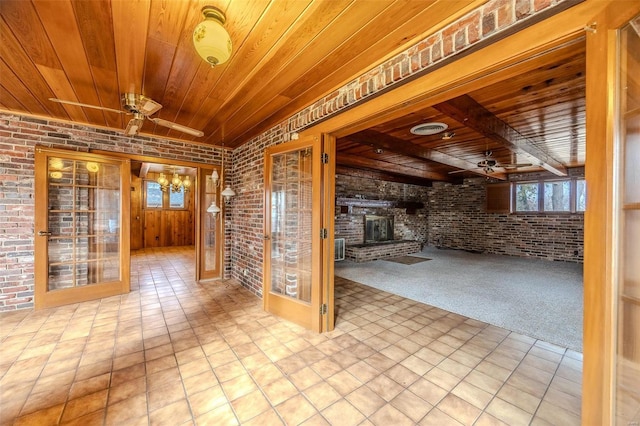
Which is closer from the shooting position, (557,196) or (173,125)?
(173,125)

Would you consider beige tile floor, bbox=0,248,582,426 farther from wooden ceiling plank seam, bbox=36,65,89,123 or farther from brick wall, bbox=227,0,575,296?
wooden ceiling plank seam, bbox=36,65,89,123

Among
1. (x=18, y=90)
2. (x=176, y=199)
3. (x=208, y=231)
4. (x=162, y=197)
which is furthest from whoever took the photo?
(x=176, y=199)

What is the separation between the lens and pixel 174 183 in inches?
310

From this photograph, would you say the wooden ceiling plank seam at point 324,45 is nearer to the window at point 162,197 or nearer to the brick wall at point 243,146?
the brick wall at point 243,146

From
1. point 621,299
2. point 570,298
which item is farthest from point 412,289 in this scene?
point 621,299

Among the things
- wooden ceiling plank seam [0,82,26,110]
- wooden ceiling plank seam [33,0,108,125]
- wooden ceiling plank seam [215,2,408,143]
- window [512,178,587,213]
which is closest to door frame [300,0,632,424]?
wooden ceiling plank seam [215,2,408,143]

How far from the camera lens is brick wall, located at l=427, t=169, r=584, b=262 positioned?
21.4 ft

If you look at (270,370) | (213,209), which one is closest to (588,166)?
(270,370)

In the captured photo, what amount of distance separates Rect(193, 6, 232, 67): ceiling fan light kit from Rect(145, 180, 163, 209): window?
340 inches

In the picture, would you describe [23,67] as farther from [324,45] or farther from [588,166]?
[588,166]

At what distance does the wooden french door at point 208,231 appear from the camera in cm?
435

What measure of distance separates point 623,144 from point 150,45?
104 inches

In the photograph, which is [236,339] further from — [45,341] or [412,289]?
[412,289]

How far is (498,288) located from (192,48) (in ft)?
17.0
